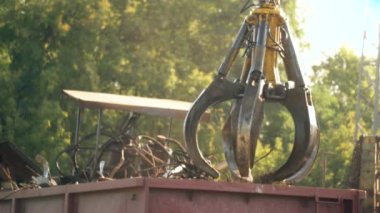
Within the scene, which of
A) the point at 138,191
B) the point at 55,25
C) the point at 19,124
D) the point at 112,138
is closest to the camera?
the point at 138,191

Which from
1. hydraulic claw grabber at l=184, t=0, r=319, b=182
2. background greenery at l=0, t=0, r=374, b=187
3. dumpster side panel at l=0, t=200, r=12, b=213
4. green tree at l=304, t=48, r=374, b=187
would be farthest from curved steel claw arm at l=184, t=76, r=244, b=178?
green tree at l=304, t=48, r=374, b=187

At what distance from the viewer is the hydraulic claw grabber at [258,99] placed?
9.12 m

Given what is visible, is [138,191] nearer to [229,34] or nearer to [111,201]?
[111,201]

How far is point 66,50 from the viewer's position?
2545 cm

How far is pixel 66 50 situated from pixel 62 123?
2.33 metres

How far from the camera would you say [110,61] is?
26.6 metres

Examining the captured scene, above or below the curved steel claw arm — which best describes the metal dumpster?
below

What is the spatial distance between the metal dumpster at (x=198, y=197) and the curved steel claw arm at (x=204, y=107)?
4.14 ft

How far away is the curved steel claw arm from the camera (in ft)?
30.9

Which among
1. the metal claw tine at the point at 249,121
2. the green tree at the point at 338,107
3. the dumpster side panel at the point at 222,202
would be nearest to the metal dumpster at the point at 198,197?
the dumpster side panel at the point at 222,202

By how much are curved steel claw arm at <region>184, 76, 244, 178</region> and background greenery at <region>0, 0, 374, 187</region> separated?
11824mm

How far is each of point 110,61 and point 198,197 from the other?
1895 cm

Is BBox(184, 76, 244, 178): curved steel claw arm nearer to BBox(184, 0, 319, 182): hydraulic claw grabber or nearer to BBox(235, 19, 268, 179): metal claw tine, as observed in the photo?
BBox(184, 0, 319, 182): hydraulic claw grabber

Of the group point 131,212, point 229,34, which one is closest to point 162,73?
point 229,34
